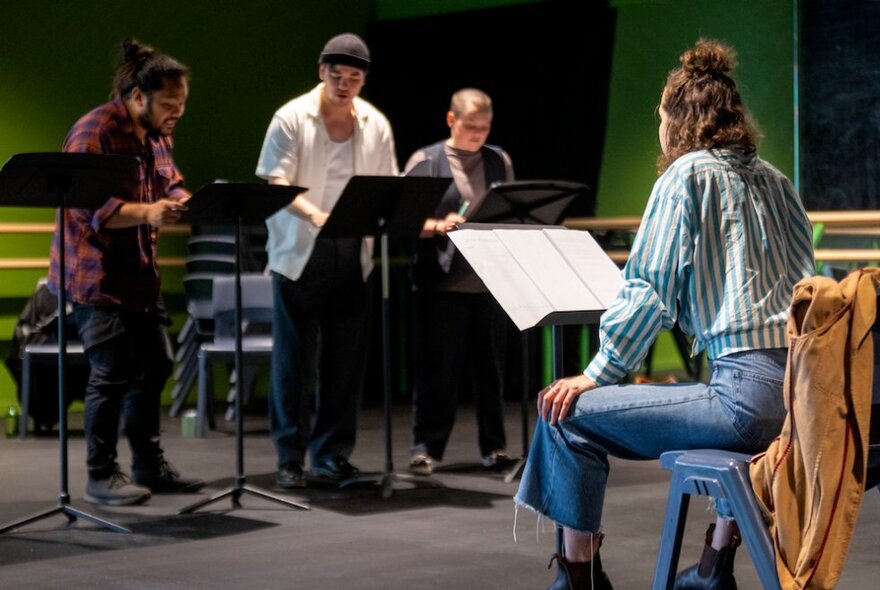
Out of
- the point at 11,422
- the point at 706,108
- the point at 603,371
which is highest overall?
the point at 706,108

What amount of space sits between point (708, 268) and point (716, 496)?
0.47 metres

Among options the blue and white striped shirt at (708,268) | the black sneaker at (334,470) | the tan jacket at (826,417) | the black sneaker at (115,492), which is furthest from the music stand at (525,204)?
the tan jacket at (826,417)

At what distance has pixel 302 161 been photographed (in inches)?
201

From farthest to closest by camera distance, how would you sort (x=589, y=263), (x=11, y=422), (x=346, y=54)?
(x=11, y=422) < (x=346, y=54) < (x=589, y=263)

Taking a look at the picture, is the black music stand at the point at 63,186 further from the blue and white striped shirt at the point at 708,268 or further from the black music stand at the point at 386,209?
the blue and white striped shirt at the point at 708,268

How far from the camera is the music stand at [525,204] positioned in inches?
199

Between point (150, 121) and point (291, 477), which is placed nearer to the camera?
point (150, 121)

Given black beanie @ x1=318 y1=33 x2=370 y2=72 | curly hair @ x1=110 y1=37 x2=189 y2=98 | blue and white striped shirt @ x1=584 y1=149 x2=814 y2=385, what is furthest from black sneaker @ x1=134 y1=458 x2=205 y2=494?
blue and white striped shirt @ x1=584 y1=149 x2=814 y2=385

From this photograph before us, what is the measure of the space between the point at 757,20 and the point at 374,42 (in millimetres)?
2934

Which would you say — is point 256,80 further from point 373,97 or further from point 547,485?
point 547,485

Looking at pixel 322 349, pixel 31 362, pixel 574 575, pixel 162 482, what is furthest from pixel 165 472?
pixel 574 575

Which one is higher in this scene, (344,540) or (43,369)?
(43,369)

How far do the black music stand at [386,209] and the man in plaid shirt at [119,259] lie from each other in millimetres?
652

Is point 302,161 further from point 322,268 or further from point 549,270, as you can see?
point 549,270
